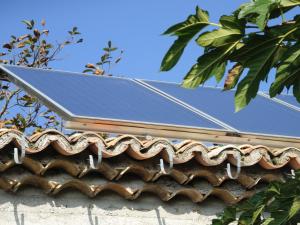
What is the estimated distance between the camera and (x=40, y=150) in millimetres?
5430

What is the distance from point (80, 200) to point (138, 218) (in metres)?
0.43

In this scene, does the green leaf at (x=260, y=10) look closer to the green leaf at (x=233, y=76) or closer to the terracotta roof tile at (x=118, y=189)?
the green leaf at (x=233, y=76)

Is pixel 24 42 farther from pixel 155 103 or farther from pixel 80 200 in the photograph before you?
pixel 80 200

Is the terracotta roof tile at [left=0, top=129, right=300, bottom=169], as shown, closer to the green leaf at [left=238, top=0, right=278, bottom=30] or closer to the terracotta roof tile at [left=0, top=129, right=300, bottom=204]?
the terracotta roof tile at [left=0, top=129, right=300, bottom=204]

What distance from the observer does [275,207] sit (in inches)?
159

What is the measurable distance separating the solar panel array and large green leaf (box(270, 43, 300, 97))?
2238mm

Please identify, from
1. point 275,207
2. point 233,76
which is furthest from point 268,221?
point 233,76

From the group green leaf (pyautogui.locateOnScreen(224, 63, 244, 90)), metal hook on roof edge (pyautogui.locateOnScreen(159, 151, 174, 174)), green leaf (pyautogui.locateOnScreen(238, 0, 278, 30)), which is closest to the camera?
green leaf (pyautogui.locateOnScreen(238, 0, 278, 30))

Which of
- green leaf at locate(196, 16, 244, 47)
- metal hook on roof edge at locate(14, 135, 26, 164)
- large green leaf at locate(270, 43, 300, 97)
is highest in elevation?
green leaf at locate(196, 16, 244, 47)

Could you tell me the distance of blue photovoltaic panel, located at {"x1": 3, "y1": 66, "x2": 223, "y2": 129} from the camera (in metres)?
5.99

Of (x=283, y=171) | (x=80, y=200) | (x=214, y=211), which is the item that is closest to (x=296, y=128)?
(x=283, y=171)

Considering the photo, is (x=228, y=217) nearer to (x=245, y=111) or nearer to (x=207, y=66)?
(x=207, y=66)

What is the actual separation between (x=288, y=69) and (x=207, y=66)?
1.05 ft

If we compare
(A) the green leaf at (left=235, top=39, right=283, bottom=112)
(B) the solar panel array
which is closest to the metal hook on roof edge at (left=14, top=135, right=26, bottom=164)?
(B) the solar panel array
